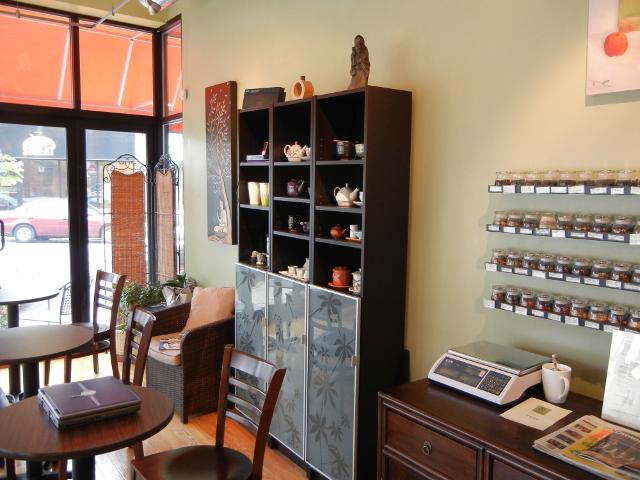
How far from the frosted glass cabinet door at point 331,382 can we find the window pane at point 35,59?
335 cm

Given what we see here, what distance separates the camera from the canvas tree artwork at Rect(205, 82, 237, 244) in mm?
4102

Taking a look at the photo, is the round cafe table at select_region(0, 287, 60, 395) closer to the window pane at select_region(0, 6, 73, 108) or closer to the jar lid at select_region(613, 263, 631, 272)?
the window pane at select_region(0, 6, 73, 108)

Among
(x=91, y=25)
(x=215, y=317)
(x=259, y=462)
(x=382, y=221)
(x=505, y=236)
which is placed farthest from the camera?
(x=91, y=25)

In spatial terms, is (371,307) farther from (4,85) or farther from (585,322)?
(4,85)

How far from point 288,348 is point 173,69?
128 inches

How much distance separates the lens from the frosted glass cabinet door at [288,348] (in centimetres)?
302

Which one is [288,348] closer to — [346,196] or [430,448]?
[346,196]

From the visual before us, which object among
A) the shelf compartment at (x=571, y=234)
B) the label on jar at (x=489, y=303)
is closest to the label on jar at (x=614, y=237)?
the shelf compartment at (x=571, y=234)

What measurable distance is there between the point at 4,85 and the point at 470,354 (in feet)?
14.3

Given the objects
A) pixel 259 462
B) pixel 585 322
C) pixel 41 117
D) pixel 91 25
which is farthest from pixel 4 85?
pixel 585 322

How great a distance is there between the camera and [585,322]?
201 cm

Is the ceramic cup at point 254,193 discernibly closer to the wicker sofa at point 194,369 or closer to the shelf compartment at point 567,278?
the wicker sofa at point 194,369

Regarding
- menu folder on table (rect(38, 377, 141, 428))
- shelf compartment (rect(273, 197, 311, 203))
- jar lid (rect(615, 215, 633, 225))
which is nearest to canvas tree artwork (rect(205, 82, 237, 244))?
shelf compartment (rect(273, 197, 311, 203))

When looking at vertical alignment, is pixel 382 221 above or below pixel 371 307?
above
